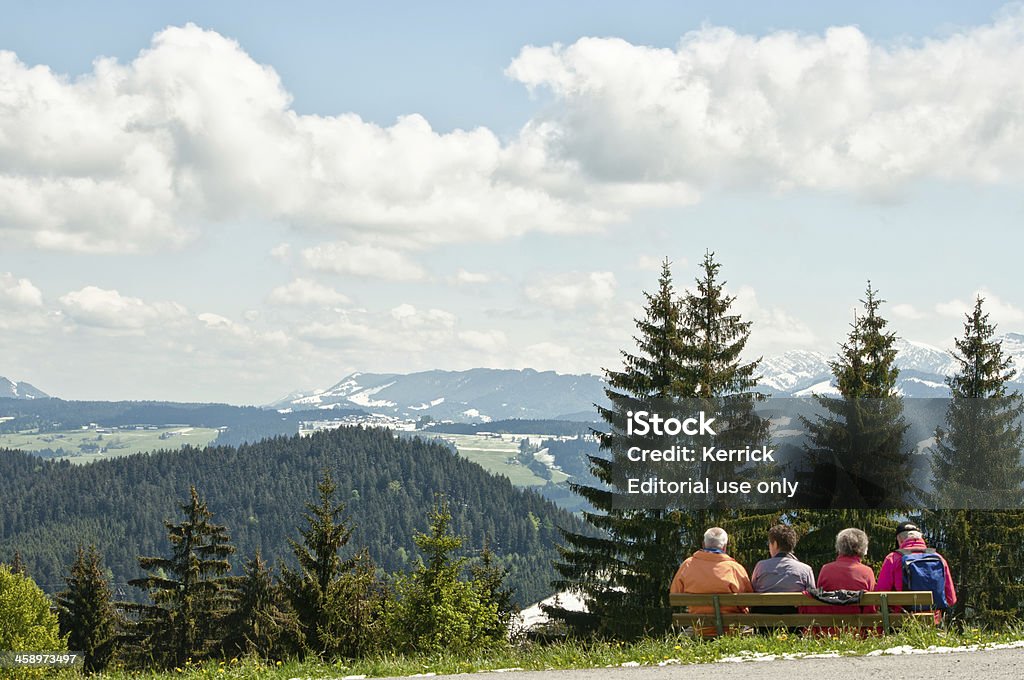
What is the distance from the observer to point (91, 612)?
5119 centimetres

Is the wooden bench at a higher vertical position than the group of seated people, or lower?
lower

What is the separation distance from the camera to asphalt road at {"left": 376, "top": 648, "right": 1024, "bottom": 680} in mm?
9500

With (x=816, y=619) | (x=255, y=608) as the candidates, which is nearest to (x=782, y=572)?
(x=816, y=619)

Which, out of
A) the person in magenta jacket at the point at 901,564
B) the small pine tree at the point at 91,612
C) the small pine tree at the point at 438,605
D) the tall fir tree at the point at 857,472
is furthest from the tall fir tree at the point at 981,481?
the small pine tree at the point at 91,612

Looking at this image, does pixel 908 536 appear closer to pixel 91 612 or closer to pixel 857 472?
pixel 857 472

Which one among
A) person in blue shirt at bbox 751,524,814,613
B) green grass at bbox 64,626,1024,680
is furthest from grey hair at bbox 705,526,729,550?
green grass at bbox 64,626,1024,680

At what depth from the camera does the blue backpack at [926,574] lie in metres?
11.3

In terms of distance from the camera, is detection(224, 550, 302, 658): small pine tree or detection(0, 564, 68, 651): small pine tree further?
detection(0, 564, 68, 651): small pine tree

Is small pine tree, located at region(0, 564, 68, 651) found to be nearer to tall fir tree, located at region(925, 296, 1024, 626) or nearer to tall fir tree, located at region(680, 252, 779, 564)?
tall fir tree, located at region(680, 252, 779, 564)

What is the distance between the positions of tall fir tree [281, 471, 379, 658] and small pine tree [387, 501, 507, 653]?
18.9ft

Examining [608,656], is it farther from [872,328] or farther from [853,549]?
[872,328]

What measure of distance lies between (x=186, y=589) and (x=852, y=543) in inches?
1594

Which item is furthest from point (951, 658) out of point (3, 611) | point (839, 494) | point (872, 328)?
point (3, 611)

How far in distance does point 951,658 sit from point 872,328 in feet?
66.7
